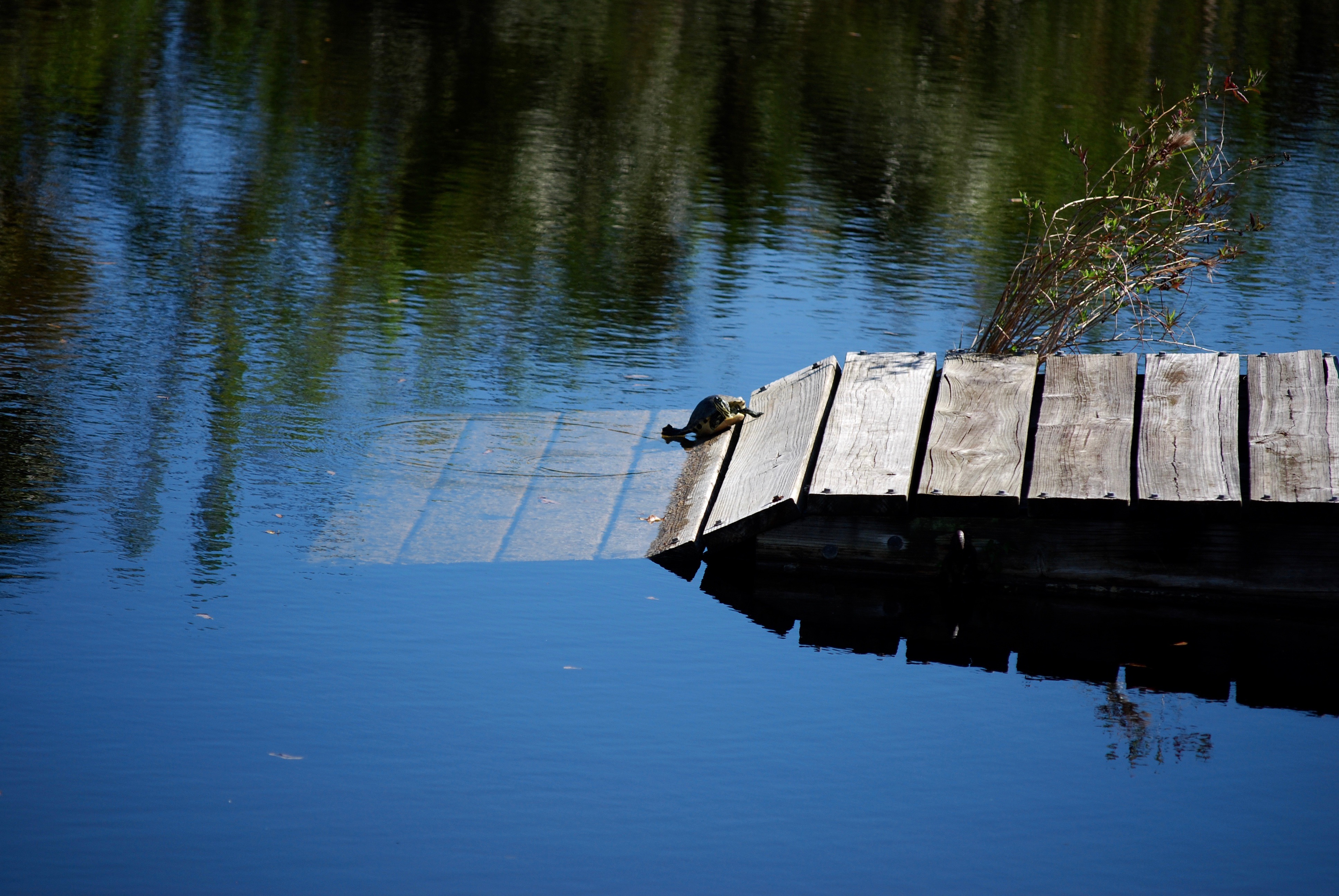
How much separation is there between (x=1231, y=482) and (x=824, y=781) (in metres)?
2.16

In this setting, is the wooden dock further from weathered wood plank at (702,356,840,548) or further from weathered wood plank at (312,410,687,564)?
weathered wood plank at (312,410,687,564)

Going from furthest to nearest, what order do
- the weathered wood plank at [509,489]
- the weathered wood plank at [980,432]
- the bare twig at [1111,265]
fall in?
the bare twig at [1111,265]
the weathered wood plank at [509,489]
the weathered wood plank at [980,432]

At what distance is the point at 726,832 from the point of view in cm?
381

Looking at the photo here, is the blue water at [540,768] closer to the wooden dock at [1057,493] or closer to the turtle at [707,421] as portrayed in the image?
the wooden dock at [1057,493]

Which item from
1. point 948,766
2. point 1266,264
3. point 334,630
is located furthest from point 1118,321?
point 334,630

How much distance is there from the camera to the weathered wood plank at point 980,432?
17.2 ft

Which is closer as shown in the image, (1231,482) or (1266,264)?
(1231,482)

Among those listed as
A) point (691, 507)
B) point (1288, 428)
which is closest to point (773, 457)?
point (691, 507)

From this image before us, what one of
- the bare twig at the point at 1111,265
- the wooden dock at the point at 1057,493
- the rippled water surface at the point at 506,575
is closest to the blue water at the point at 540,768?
the rippled water surface at the point at 506,575

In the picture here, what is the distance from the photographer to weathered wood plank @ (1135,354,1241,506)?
520cm

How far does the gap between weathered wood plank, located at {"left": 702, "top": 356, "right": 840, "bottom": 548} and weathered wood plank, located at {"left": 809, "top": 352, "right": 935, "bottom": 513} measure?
7 centimetres

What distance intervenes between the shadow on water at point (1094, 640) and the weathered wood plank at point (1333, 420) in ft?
1.58

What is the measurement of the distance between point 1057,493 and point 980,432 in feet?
2.05

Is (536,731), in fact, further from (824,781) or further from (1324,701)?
(1324,701)
